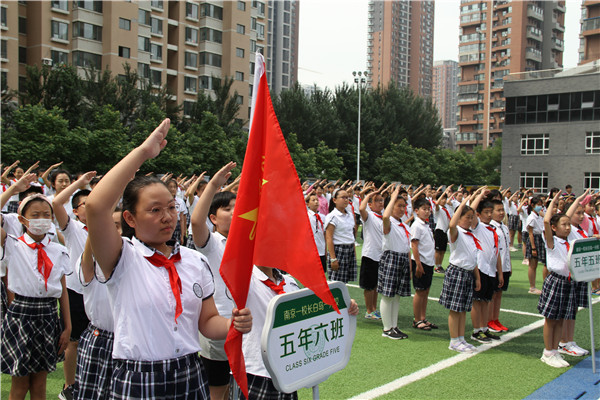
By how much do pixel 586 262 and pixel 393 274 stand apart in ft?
7.19

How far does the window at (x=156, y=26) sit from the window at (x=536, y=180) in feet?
104

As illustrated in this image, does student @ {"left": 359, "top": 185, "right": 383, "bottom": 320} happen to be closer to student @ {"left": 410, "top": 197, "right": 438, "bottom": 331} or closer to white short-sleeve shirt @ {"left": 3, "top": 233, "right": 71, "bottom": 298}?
student @ {"left": 410, "top": 197, "right": 438, "bottom": 331}

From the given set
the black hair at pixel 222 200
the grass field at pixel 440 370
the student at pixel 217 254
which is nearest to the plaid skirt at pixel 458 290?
the grass field at pixel 440 370

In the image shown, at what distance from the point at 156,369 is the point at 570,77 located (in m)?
43.4

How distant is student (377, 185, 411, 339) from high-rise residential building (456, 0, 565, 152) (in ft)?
260

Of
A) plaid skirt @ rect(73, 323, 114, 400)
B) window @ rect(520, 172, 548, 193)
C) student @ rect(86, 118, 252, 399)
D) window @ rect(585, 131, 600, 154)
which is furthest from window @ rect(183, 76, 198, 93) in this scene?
student @ rect(86, 118, 252, 399)

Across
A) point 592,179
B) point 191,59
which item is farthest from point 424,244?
point 191,59

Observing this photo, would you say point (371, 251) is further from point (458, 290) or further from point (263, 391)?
point (263, 391)

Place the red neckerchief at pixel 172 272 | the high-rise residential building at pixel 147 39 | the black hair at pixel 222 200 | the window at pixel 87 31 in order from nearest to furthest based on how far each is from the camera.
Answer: the red neckerchief at pixel 172 272, the black hair at pixel 222 200, the high-rise residential building at pixel 147 39, the window at pixel 87 31

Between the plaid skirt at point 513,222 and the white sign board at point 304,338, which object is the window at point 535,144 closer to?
the plaid skirt at point 513,222

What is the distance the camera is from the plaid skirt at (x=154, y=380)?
2.21m

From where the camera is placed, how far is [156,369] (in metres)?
2.23

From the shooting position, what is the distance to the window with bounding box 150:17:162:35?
41.6 m

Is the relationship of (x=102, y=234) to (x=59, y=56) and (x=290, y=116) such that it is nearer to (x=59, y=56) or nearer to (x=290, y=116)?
(x=290, y=116)
